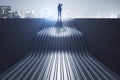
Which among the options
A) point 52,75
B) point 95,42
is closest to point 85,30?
point 95,42

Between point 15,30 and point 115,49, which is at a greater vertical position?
point 15,30

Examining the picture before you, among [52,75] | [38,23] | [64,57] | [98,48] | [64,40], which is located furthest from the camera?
[38,23]

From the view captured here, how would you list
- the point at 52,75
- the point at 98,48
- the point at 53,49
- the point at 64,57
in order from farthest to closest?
the point at 98,48 → the point at 53,49 → the point at 64,57 → the point at 52,75

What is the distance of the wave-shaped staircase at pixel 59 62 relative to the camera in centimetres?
1259

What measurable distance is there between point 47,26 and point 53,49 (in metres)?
8.13

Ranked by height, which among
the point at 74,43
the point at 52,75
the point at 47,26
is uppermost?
the point at 47,26

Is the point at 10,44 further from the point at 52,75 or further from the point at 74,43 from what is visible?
the point at 52,75

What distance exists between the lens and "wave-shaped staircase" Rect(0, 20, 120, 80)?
12590 millimetres

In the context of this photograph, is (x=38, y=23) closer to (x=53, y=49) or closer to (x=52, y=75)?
(x=53, y=49)

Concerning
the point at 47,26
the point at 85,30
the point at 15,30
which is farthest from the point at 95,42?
the point at 15,30

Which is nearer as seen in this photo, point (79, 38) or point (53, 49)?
point (53, 49)

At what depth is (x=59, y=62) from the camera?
15734 millimetres

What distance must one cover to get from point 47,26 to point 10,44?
633 centimetres

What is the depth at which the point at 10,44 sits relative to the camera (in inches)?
876
